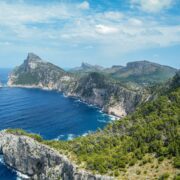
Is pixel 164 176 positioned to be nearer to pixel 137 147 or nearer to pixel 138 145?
pixel 137 147

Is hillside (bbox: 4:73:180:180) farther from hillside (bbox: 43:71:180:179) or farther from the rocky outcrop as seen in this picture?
the rocky outcrop

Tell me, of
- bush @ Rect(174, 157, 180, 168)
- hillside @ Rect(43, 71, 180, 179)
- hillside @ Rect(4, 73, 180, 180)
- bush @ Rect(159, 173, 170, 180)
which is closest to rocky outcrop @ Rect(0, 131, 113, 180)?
hillside @ Rect(4, 73, 180, 180)

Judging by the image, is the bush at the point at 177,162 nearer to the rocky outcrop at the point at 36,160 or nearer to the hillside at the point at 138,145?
the hillside at the point at 138,145

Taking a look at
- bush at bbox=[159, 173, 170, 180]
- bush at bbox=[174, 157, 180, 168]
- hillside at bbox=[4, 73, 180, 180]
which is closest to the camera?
bush at bbox=[159, 173, 170, 180]

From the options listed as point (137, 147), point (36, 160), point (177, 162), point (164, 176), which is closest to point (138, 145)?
point (137, 147)

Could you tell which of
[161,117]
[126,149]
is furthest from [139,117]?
[126,149]

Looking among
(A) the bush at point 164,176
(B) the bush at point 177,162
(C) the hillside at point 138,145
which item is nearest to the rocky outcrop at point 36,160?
(C) the hillside at point 138,145
